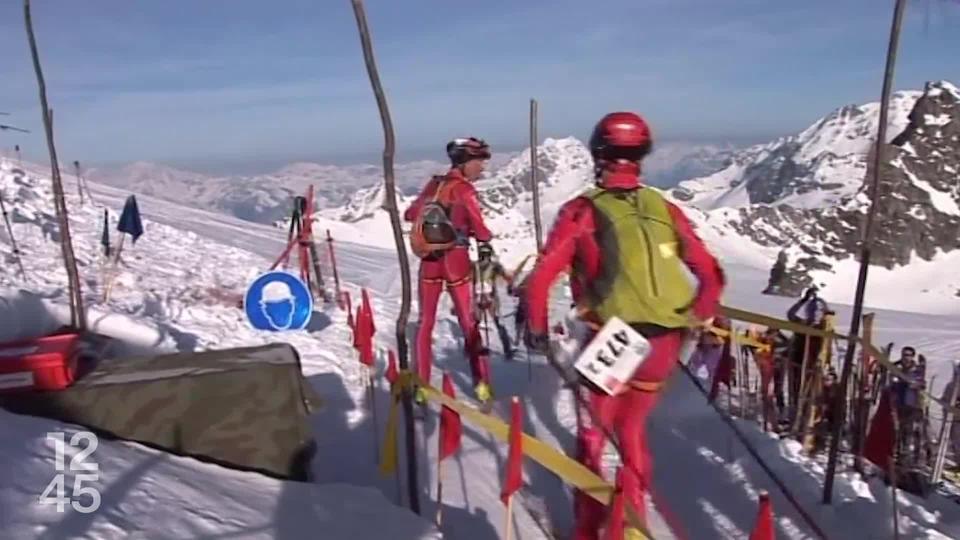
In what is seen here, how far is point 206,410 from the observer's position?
4746 mm

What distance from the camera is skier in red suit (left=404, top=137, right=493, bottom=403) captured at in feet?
22.9

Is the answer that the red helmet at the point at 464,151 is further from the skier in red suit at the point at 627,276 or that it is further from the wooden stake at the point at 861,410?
the wooden stake at the point at 861,410

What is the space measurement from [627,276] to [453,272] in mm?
3213

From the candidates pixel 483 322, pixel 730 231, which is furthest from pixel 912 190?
pixel 483 322

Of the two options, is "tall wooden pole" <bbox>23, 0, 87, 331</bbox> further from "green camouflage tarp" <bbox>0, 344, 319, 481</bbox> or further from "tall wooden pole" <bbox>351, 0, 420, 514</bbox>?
"tall wooden pole" <bbox>351, 0, 420, 514</bbox>

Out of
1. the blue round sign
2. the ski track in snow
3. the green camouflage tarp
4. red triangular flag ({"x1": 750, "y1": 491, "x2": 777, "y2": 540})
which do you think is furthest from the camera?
the blue round sign

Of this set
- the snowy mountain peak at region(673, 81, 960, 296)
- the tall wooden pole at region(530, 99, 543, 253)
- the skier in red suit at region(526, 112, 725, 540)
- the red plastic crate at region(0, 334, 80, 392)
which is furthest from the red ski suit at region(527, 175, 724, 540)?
the snowy mountain peak at region(673, 81, 960, 296)

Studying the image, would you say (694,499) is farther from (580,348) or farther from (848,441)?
(848,441)

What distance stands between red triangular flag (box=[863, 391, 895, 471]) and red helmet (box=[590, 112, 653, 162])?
→ 506 cm

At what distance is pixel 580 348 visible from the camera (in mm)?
4523

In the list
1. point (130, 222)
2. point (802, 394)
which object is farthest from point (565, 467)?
point (130, 222)

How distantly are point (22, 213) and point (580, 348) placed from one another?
12.8 metres

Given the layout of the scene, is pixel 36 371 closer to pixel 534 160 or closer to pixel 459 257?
pixel 459 257

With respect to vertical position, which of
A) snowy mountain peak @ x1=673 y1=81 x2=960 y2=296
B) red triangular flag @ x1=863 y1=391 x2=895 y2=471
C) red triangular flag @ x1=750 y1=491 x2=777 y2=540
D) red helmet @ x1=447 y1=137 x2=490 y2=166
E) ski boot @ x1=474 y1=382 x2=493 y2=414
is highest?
red helmet @ x1=447 y1=137 x2=490 y2=166
